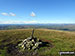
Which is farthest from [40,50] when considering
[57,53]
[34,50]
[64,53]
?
[64,53]

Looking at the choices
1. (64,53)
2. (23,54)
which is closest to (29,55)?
(23,54)

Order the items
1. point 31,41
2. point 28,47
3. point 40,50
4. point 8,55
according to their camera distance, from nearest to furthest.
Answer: point 8,55
point 40,50
point 28,47
point 31,41

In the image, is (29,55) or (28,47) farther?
(28,47)

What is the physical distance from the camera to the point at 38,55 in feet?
111

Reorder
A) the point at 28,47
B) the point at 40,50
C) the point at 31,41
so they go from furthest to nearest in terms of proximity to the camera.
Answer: the point at 31,41
the point at 28,47
the point at 40,50

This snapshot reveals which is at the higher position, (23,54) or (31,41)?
(31,41)

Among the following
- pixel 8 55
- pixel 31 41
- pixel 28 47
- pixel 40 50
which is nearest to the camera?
pixel 8 55

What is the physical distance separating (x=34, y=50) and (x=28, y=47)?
4.01m

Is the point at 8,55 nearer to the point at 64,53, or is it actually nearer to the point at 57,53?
the point at 57,53

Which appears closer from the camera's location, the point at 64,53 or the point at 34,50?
the point at 64,53

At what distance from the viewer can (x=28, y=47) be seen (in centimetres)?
4047

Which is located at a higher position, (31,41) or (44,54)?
(31,41)

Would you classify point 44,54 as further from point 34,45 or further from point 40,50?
point 34,45

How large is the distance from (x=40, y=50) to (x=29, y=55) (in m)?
6.31
